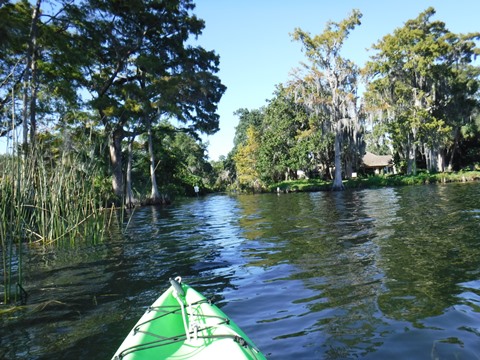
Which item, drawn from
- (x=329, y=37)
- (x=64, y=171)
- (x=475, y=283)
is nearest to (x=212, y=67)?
(x=329, y=37)

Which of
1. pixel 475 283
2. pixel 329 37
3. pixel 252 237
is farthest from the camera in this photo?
pixel 329 37

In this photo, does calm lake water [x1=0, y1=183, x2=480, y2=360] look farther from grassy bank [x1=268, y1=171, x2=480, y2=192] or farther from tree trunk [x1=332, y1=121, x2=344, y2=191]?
grassy bank [x1=268, y1=171, x2=480, y2=192]

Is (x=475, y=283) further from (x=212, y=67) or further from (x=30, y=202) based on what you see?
(x=212, y=67)

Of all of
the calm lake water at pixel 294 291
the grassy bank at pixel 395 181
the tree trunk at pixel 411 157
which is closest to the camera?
the calm lake water at pixel 294 291

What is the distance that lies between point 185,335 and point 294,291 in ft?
8.07

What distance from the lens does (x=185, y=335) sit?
3.34 meters

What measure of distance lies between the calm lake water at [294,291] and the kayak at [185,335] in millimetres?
643

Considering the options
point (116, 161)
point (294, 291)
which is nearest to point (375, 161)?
point (116, 161)

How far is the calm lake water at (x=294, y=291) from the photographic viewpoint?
387 cm

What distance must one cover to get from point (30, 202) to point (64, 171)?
88cm

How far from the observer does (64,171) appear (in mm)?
6902

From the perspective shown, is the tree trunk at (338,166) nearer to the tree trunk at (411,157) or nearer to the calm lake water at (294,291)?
the tree trunk at (411,157)

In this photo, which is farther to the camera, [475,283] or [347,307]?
[475,283]

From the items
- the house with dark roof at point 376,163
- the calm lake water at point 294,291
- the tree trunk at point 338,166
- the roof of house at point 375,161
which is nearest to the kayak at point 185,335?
the calm lake water at point 294,291
